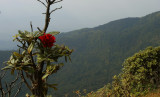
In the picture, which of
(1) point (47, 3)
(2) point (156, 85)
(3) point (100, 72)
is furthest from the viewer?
(3) point (100, 72)

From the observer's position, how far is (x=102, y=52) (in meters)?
145

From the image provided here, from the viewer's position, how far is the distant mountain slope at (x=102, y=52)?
10936 centimetres

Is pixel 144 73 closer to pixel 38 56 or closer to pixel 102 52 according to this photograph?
pixel 38 56

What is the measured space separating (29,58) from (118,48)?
146 metres

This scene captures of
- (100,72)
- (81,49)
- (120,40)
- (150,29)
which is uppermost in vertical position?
(150,29)

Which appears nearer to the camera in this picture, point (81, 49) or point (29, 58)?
point (29, 58)

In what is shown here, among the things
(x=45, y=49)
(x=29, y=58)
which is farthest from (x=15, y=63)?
(x=45, y=49)

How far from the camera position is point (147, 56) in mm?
10047

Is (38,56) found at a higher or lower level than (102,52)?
higher

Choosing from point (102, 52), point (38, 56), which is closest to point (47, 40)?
point (38, 56)

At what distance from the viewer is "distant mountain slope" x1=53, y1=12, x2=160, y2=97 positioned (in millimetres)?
109363

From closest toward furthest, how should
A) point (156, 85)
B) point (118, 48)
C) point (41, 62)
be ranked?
point (41, 62) < point (156, 85) < point (118, 48)

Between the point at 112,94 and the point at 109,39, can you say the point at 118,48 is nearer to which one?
the point at 109,39

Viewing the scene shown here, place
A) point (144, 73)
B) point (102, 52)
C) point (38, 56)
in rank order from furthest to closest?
point (102, 52)
point (144, 73)
point (38, 56)
